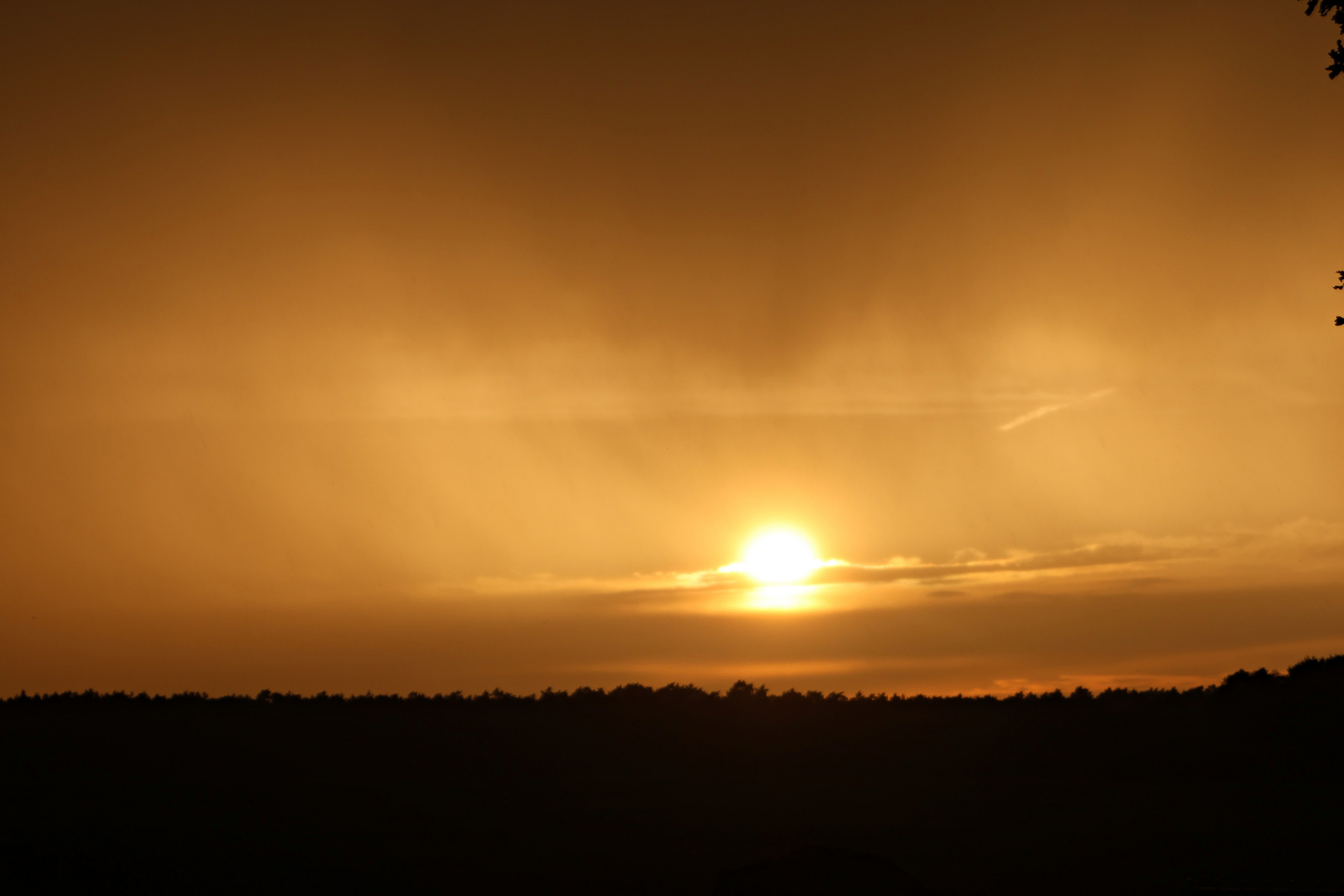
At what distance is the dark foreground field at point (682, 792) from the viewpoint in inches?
800

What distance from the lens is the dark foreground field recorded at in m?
20.3

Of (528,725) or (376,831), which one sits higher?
(528,725)

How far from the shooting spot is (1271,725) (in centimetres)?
3562

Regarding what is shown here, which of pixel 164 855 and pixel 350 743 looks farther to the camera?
pixel 350 743

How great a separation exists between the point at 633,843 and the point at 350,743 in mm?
17918

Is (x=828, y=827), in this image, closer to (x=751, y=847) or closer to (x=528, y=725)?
(x=751, y=847)

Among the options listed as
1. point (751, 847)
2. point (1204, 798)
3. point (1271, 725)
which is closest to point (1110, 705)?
point (1271, 725)

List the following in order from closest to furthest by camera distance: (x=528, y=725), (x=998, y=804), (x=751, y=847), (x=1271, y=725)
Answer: (x=751, y=847) < (x=998, y=804) < (x=1271, y=725) < (x=528, y=725)

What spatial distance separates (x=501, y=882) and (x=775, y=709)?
23.7m

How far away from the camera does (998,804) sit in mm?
26281

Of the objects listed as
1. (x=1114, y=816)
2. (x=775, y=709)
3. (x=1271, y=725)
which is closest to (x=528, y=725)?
(x=775, y=709)

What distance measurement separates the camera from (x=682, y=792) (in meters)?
29.3

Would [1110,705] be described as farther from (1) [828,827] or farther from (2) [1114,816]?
(1) [828,827]

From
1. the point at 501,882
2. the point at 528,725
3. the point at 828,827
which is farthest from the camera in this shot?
the point at 528,725
